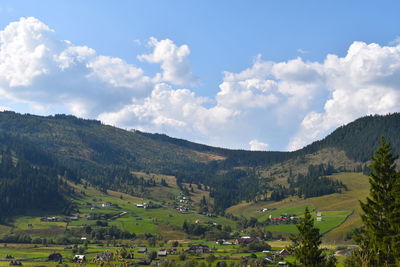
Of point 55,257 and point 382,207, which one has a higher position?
point 382,207

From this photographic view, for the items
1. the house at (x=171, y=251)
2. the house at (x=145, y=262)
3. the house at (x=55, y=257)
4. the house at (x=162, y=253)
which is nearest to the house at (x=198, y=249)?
the house at (x=171, y=251)

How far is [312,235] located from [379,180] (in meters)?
11.9

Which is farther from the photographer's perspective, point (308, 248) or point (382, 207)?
point (308, 248)

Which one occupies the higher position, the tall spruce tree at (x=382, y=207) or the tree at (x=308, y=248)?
the tall spruce tree at (x=382, y=207)

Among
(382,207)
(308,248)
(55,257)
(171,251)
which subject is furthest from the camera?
(171,251)

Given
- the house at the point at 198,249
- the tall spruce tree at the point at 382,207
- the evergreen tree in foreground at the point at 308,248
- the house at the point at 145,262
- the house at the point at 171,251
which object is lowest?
the house at the point at 145,262

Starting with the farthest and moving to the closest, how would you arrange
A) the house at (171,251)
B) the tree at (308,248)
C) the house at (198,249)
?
the house at (198,249)
the house at (171,251)
the tree at (308,248)

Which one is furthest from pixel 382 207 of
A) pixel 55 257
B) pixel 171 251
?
pixel 171 251

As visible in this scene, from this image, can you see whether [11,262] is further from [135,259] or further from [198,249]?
[198,249]

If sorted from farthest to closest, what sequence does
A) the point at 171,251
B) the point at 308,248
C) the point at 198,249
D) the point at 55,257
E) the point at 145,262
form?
the point at 198,249
the point at 171,251
the point at 55,257
the point at 145,262
the point at 308,248

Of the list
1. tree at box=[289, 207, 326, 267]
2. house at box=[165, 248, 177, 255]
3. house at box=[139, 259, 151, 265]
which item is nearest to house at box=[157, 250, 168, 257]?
house at box=[165, 248, 177, 255]

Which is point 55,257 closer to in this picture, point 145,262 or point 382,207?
point 145,262

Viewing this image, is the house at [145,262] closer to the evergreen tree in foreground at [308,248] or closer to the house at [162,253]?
the house at [162,253]

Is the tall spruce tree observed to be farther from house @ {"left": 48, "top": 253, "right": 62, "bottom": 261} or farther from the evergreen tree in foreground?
house @ {"left": 48, "top": 253, "right": 62, "bottom": 261}
